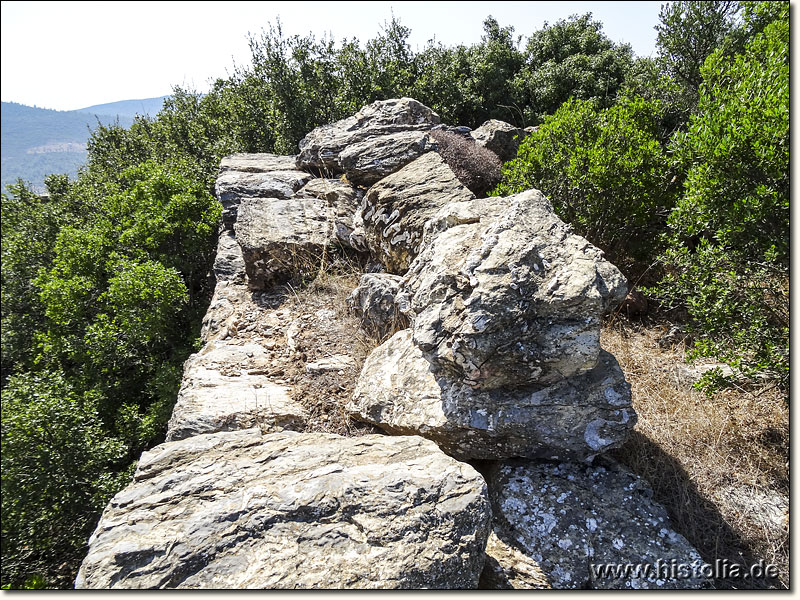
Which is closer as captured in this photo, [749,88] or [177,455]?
[177,455]

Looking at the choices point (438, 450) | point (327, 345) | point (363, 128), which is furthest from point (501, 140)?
point (438, 450)

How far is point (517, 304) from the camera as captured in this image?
11.2 feet

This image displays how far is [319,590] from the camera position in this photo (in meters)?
2.52

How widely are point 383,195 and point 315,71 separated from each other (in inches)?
379

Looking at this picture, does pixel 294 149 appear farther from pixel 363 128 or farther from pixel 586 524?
pixel 586 524

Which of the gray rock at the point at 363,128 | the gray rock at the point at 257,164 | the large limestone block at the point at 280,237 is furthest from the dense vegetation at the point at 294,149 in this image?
the gray rock at the point at 363,128

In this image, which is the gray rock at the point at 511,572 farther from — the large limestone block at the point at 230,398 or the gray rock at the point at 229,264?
the gray rock at the point at 229,264

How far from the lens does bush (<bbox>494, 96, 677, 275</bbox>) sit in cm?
634

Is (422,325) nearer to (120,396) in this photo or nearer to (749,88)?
(749,88)

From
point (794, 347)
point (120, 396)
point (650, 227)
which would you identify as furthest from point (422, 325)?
point (120, 396)

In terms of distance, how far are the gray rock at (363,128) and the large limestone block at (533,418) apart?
6.30 metres

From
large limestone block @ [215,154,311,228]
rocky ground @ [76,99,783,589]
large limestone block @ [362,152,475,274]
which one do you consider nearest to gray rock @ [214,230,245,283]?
large limestone block @ [215,154,311,228]

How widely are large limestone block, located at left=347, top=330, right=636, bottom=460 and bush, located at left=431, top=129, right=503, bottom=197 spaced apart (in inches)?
193

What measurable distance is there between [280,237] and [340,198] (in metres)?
1.51
